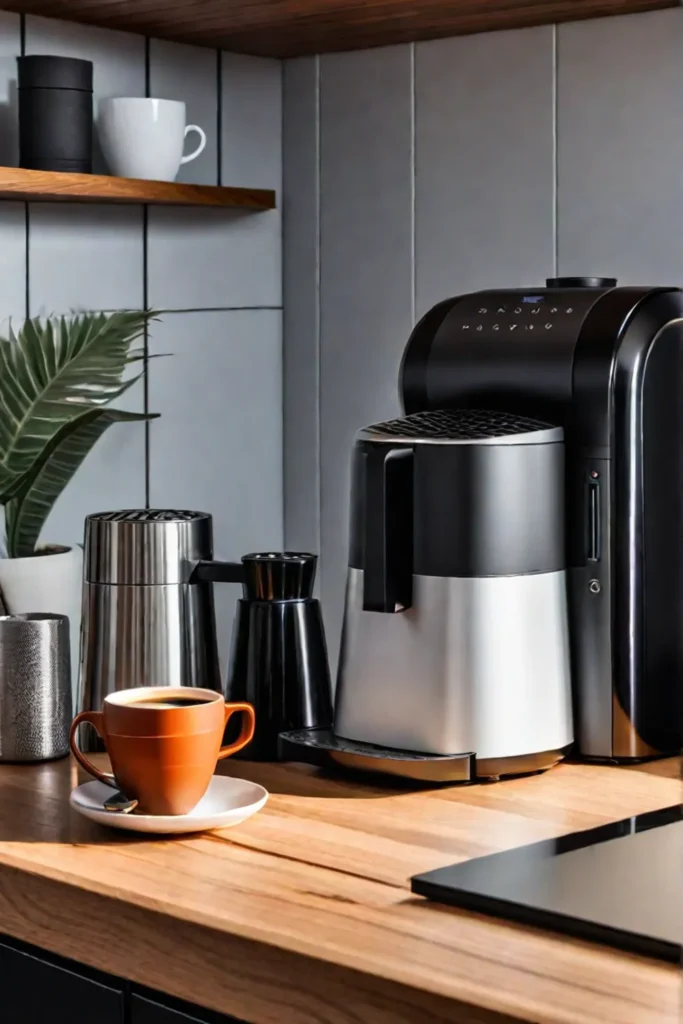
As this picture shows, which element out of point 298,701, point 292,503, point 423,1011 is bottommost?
point 423,1011

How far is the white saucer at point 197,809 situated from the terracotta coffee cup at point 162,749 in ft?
0.05

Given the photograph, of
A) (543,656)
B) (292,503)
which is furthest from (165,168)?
(543,656)

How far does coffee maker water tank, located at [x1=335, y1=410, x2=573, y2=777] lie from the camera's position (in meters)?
1.19

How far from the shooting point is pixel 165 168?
6.26 ft

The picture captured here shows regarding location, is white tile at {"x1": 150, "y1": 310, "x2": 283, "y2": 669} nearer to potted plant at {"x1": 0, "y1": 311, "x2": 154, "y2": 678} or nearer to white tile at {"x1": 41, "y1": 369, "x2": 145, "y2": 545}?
white tile at {"x1": 41, "y1": 369, "x2": 145, "y2": 545}

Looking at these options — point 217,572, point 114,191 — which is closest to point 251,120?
point 114,191

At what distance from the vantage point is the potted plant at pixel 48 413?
1.70 m

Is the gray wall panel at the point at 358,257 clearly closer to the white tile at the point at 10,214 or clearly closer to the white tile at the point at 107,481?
the white tile at the point at 107,481

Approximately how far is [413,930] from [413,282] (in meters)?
1.36

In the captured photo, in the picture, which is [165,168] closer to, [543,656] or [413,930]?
[543,656]

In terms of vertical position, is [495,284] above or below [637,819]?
above

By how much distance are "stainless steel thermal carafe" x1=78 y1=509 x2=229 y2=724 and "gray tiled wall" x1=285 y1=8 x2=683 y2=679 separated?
0.80 meters

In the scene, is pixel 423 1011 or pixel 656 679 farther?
pixel 656 679

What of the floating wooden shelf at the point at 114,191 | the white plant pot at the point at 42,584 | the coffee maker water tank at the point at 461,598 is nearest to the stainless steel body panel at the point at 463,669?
the coffee maker water tank at the point at 461,598
